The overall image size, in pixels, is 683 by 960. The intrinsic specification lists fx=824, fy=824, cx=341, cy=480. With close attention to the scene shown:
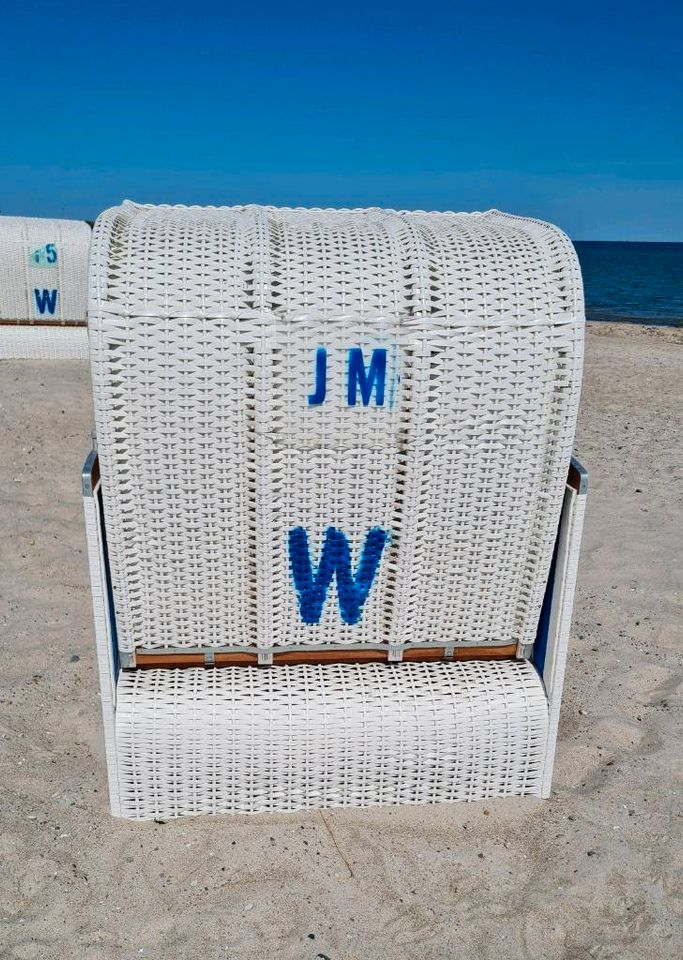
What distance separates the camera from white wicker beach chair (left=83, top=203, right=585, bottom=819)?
2523mm

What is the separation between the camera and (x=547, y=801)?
10.1 ft

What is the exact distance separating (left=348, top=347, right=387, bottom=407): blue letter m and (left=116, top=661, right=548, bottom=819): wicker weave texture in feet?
3.44

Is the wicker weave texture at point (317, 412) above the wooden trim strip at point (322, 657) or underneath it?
above

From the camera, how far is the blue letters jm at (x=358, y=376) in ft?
8.36

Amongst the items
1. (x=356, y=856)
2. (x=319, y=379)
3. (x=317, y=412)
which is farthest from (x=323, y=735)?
(x=319, y=379)

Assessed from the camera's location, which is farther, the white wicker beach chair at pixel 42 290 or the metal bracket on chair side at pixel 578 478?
the white wicker beach chair at pixel 42 290

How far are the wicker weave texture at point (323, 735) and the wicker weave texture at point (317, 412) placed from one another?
Answer: 213mm

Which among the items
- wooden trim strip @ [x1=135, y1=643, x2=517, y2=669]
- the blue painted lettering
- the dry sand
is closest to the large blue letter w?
wooden trim strip @ [x1=135, y1=643, x2=517, y2=669]

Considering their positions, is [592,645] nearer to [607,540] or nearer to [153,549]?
[607,540]

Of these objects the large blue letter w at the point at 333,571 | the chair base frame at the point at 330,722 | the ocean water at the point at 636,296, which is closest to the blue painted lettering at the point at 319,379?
the large blue letter w at the point at 333,571

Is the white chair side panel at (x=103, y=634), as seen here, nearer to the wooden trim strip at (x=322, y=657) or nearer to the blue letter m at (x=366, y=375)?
the wooden trim strip at (x=322, y=657)

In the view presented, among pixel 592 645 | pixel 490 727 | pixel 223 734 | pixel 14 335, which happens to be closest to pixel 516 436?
pixel 490 727

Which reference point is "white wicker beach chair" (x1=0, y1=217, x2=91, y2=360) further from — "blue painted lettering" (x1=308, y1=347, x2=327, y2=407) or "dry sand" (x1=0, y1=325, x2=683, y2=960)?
"blue painted lettering" (x1=308, y1=347, x2=327, y2=407)

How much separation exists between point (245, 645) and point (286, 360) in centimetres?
105
